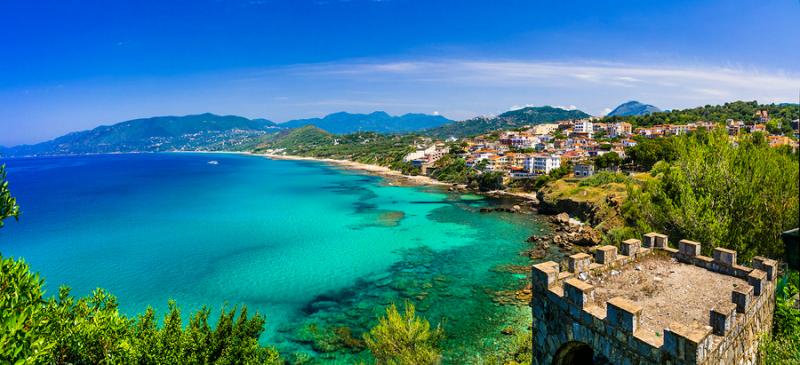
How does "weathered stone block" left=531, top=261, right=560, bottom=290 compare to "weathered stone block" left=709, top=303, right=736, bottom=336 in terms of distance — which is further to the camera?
"weathered stone block" left=531, top=261, right=560, bottom=290

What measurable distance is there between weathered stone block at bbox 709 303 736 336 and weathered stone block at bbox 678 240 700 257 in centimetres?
376

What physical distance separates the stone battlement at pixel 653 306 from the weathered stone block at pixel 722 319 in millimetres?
15

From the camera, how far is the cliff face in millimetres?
44531

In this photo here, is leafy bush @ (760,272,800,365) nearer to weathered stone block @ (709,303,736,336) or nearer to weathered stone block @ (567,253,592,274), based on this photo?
weathered stone block @ (709,303,736,336)

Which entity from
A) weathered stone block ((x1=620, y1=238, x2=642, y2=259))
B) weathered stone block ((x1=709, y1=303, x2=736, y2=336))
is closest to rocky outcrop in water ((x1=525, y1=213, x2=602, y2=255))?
weathered stone block ((x1=620, y1=238, x2=642, y2=259))

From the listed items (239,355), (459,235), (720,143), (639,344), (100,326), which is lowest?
(459,235)

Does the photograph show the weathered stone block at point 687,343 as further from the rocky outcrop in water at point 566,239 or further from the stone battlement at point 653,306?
the rocky outcrop in water at point 566,239

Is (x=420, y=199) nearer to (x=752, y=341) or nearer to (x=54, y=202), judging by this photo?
(x=752, y=341)

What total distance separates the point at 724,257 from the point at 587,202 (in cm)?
4536

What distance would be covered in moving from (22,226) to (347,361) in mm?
69152

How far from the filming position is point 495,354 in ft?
65.8

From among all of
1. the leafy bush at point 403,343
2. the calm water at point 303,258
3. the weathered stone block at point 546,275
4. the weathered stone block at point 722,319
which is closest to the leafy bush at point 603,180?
the calm water at point 303,258

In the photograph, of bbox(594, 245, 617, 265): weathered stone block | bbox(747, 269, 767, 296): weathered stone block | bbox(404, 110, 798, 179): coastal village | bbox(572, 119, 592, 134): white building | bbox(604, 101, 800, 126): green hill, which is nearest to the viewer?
bbox(747, 269, 767, 296): weathered stone block

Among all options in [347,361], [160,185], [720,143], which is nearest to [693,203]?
[720,143]
